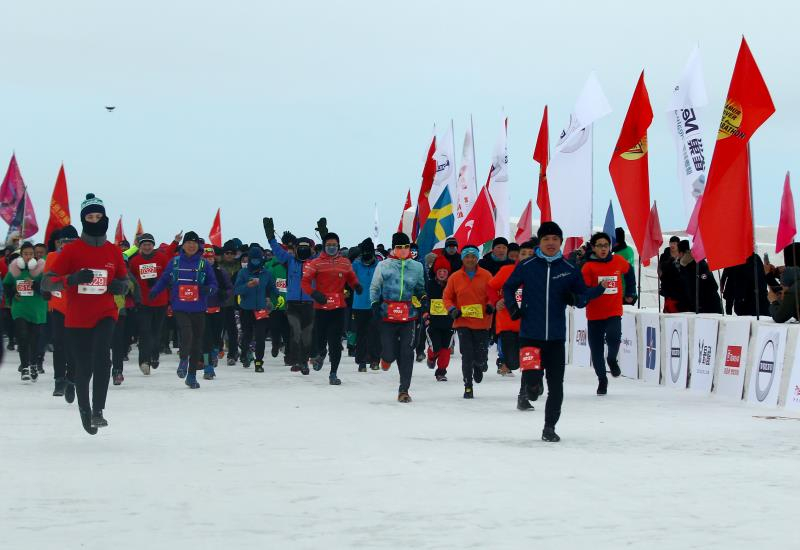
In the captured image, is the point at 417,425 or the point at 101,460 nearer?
the point at 101,460

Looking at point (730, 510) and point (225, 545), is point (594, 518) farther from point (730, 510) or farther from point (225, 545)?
point (225, 545)

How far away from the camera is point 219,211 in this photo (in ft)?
145

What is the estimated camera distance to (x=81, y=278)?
11539mm

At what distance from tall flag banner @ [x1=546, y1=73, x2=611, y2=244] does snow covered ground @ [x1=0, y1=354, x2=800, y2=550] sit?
8273mm

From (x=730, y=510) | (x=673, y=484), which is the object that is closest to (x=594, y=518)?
(x=730, y=510)

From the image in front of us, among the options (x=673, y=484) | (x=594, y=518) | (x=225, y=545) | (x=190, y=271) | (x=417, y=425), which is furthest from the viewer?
(x=190, y=271)

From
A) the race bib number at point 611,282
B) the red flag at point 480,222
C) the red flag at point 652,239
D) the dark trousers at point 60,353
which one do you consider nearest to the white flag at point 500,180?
the red flag at point 480,222

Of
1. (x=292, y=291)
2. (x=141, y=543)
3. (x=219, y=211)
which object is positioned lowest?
(x=141, y=543)

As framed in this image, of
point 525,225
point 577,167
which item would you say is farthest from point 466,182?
point 577,167

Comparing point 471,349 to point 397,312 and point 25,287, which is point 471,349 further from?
point 25,287

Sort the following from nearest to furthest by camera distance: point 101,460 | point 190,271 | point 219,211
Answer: point 101,460, point 190,271, point 219,211

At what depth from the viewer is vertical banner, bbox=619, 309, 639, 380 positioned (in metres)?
20.7

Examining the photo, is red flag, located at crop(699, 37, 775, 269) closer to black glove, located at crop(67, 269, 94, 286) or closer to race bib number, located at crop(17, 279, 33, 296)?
black glove, located at crop(67, 269, 94, 286)

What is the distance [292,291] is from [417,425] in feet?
26.9
